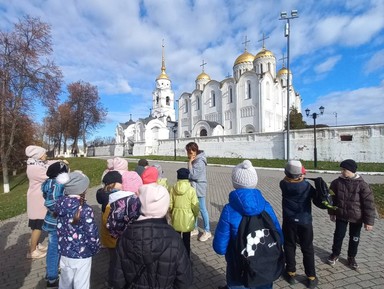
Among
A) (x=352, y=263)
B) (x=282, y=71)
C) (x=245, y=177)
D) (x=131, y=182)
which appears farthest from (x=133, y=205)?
(x=282, y=71)

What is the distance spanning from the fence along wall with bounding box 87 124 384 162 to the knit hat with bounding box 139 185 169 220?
2360 cm

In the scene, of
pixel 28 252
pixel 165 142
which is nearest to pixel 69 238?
pixel 28 252

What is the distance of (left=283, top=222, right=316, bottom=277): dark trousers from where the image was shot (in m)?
3.08

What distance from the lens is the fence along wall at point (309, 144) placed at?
20.5m

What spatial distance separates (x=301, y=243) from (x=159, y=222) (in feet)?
6.67

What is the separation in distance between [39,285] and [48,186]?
4.45ft

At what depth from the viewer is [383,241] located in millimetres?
4512

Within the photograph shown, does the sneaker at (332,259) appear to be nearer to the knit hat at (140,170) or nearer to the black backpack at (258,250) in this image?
the black backpack at (258,250)

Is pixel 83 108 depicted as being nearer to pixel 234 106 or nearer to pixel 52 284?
pixel 234 106

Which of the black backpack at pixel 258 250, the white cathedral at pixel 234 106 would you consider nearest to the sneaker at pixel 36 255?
the black backpack at pixel 258 250

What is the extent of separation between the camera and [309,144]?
23484 millimetres

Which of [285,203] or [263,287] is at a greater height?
[285,203]

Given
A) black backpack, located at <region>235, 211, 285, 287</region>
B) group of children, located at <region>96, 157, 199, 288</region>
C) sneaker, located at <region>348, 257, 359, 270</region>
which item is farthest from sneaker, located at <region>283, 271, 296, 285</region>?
group of children, located at <region>96, 157, 199, 288</region>

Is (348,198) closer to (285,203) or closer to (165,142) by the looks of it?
(285,203)
